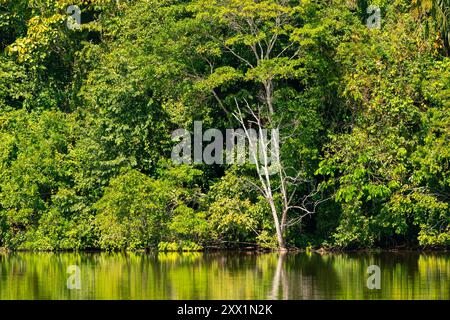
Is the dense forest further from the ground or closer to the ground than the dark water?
further from the ground

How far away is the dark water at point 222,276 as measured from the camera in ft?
60.3

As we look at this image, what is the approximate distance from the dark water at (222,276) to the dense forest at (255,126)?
1189mm

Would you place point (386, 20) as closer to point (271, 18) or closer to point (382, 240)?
point (271, 18)

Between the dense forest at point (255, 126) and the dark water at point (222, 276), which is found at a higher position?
the dense forest at point (255, 126)

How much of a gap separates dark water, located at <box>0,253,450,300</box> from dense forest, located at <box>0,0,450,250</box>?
1.19 metres

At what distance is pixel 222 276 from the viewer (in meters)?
21.3

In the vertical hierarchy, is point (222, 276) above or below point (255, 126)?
below

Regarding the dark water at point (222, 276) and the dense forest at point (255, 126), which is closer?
the dark water at point (222, 276)

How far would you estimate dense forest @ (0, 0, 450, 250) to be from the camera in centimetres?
2722

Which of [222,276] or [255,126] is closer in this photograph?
[222,276]

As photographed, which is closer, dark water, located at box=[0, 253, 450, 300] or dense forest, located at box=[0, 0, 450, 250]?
dark water, located at box=[0, 253, 450, 300]

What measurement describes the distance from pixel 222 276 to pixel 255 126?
9.23m

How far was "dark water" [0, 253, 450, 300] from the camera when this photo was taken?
1839 cm
